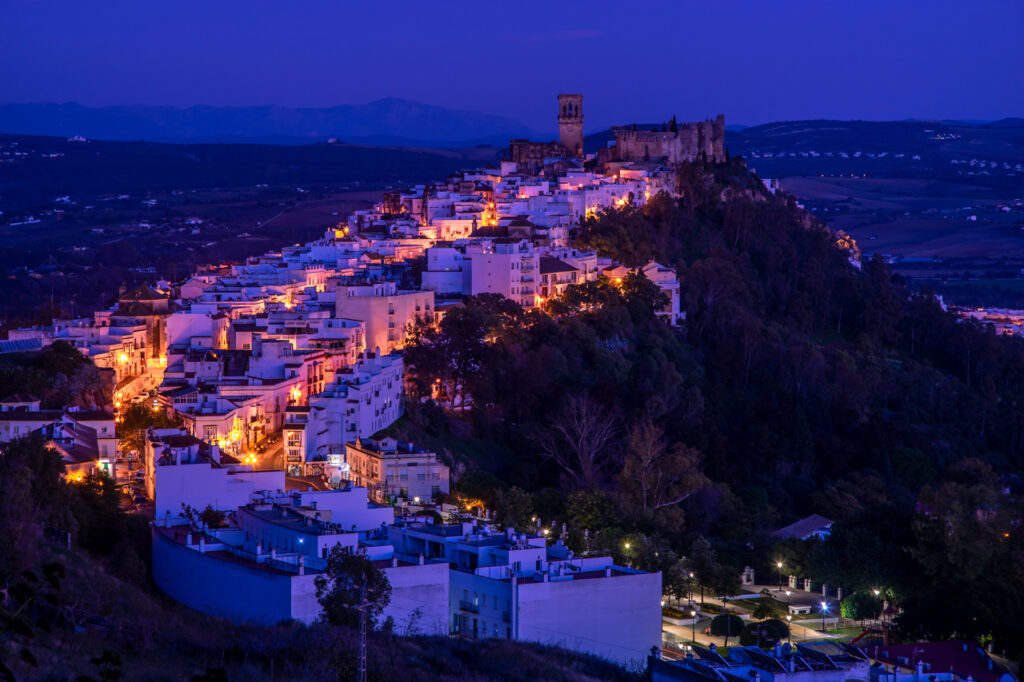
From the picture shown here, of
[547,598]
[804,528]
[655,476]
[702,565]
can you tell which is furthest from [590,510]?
[547,598]

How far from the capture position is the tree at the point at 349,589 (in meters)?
19.9

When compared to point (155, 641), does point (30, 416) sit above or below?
above

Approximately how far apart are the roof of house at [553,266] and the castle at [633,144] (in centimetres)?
1751

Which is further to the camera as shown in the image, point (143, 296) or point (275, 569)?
point (143, 296)

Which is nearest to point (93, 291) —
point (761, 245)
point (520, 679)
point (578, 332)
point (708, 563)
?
point (761, 245)

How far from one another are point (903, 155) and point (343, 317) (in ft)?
407

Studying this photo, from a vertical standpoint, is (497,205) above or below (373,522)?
above

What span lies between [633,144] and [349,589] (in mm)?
44989

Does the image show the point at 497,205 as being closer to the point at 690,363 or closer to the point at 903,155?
the point at 690,363

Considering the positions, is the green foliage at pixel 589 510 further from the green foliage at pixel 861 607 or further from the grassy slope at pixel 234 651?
the grassy slope at pixel 234 651

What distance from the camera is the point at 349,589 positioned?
20250 millimetres

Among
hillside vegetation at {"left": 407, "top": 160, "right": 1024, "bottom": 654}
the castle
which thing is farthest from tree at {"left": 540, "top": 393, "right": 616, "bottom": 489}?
the castle

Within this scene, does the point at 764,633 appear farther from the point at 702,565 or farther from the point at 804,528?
the point at 804,528

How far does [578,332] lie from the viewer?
136 feet
